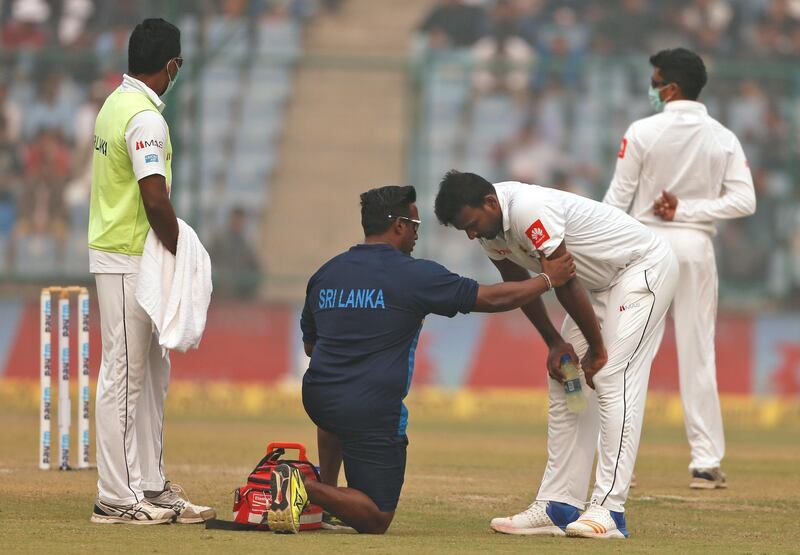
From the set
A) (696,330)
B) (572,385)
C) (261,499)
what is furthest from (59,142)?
(572,385)

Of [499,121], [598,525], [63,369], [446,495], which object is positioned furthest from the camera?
[499,121]

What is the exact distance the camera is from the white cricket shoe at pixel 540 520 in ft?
20.7

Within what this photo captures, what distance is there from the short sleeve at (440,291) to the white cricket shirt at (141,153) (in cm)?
121

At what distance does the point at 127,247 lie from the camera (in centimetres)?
635

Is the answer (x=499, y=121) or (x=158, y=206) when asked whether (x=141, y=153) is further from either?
(x=499, y=121)

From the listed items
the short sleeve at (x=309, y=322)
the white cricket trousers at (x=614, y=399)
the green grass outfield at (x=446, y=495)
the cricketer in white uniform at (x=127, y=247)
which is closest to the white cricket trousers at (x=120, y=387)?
the cricketer in white uniform at (x=127, y=247)

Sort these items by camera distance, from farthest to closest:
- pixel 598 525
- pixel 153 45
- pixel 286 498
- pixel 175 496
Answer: pixel 175 496 < pixel 153 45 < pixel 598 525 < pixel 286 498

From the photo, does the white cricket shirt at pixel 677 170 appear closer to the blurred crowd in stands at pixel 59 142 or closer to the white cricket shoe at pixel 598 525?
the white cricket shoe at pixel 598 525

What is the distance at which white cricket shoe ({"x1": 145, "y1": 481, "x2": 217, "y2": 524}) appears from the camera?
20.8ft

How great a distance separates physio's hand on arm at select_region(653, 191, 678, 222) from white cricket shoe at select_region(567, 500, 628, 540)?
256 centimetres

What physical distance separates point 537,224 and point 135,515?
2147 mm

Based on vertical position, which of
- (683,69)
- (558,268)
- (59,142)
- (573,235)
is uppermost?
(683,69)

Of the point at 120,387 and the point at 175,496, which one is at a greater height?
the point at 120,387

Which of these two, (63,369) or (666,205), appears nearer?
(63,369)
